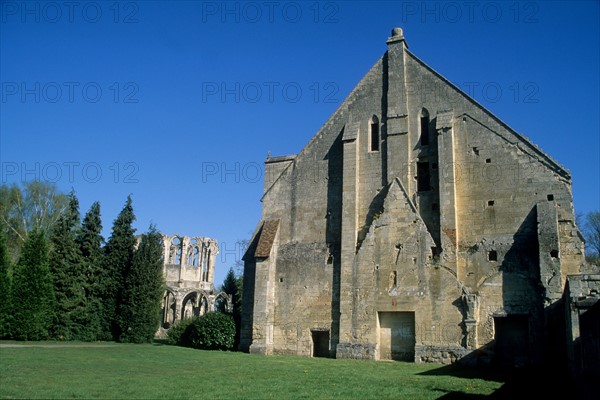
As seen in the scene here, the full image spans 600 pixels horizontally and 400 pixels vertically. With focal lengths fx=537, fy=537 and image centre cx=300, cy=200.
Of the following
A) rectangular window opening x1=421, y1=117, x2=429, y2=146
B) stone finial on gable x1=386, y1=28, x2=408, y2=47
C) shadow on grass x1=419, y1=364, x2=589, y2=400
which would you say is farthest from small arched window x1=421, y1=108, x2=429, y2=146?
shadow on grass x1=419, y1=364, x2=589, y2=400

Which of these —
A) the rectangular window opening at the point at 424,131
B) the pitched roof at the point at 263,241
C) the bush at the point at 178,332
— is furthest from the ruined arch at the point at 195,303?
the rectangular window opening at the point at 424,131

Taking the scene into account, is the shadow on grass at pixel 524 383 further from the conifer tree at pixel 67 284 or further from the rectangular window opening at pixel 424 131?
the conifer tree at pixel 67 284

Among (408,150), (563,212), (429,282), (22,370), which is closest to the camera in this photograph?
(22,370)

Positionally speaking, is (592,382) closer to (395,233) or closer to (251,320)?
(395,233)

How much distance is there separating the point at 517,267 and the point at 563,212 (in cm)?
288

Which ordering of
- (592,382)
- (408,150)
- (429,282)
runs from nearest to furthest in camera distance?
(592,382) → (429,282) → (408,150)

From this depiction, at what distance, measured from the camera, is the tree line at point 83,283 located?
29.9 meters

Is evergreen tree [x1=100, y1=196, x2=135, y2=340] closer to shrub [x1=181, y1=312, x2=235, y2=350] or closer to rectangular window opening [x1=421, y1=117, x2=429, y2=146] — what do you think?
shrub [x1=181, y1=312, x2=235, y2=350]

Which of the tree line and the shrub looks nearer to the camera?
the shrub

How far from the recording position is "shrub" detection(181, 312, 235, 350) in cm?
2834

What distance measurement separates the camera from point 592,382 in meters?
10.0

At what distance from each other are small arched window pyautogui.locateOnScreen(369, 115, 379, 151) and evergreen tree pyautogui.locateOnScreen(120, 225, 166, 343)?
1597 cm

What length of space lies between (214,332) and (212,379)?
14.7 m

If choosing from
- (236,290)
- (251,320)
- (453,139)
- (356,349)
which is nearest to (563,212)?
(453,139)
